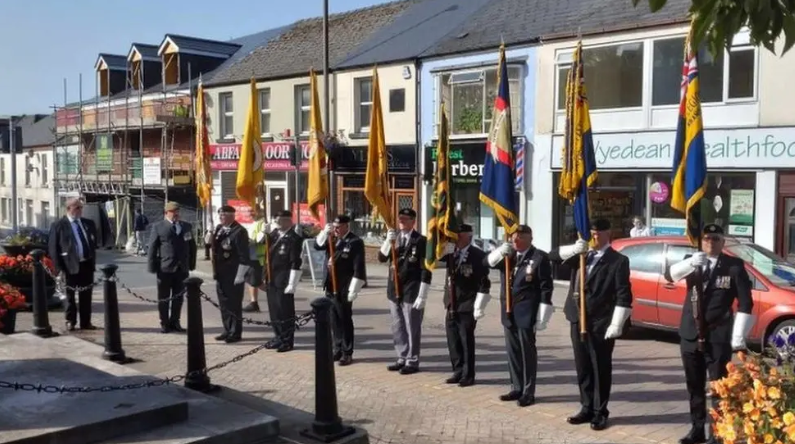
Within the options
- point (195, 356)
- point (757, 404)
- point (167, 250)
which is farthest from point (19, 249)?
point (757, 404)

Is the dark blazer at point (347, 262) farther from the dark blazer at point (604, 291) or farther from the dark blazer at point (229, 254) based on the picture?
the dark blazer at point (604, 291)

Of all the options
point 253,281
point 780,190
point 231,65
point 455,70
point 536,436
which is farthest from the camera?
point 231,65

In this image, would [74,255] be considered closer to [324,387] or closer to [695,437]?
[324,387]

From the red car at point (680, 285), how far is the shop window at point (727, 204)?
5619 millimetres

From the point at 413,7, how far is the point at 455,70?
6.60 meters

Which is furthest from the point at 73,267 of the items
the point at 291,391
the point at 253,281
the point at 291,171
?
the point at 291,171

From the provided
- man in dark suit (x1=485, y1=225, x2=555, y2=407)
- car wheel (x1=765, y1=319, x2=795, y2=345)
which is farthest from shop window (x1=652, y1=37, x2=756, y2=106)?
man in dark suit (x1=485, y1=225, x2=555, y2=407)

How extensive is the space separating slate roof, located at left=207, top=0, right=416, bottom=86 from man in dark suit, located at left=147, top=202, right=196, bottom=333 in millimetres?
15692

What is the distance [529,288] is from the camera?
7855mm

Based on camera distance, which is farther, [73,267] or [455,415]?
[73,267]

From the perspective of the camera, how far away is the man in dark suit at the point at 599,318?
23.1 ft

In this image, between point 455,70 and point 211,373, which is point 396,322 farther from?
point 455,70

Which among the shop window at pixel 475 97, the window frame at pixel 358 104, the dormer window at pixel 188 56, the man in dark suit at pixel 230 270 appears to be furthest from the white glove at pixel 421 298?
the dormer window at pixel 188 56

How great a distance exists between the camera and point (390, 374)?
29.8ft
